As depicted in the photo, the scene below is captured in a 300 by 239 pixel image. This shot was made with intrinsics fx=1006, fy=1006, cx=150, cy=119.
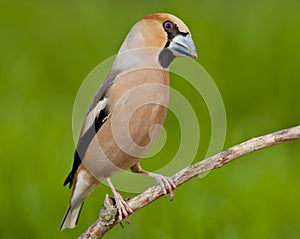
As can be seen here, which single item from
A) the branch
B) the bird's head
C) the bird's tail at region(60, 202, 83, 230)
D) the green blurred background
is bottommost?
the green blurred background

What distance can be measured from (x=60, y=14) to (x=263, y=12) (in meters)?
1.89

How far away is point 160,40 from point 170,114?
2.53 m

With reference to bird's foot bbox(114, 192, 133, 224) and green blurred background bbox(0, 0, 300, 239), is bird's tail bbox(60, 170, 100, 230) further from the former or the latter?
green blurred background bbox(0, 0, 300, 239)

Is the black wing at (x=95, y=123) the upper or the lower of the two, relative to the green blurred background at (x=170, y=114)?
upper

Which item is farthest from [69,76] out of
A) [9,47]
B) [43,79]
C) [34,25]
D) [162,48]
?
[162,48]

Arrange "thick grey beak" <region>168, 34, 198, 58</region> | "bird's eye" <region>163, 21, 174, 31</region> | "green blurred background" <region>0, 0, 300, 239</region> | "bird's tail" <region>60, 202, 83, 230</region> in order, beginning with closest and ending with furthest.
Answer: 1. "thick grey beak" <region>168, 34, 198, 58</region>
2. "bird's eye" <region>163, 21, 174, 31</region>
3. "bird's tail" <region>60, 202, 83, 230</region>
4. "green blurred background" <region>0, 0, 300, 239</region>

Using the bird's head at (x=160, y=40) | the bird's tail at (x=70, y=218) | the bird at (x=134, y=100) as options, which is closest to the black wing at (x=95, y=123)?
the bird at (x=134, y=100)

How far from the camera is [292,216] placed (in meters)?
4.48

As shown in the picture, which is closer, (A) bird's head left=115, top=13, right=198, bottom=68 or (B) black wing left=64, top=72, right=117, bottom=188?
(A) bird's head left=115, top=13, right=198, bottom=68

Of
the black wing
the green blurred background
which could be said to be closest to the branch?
the black wing

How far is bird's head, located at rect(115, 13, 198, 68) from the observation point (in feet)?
9.59

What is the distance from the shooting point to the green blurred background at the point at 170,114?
4.50 meters

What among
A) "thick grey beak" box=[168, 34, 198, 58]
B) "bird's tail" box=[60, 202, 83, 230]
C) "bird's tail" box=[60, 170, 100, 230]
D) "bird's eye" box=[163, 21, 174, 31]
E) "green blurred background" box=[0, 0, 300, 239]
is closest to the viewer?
"thick grey beak" box=[168, 34, 198, 58]

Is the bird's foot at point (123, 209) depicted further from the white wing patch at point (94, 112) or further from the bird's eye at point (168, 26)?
the bird's eye at point (168, 26)
